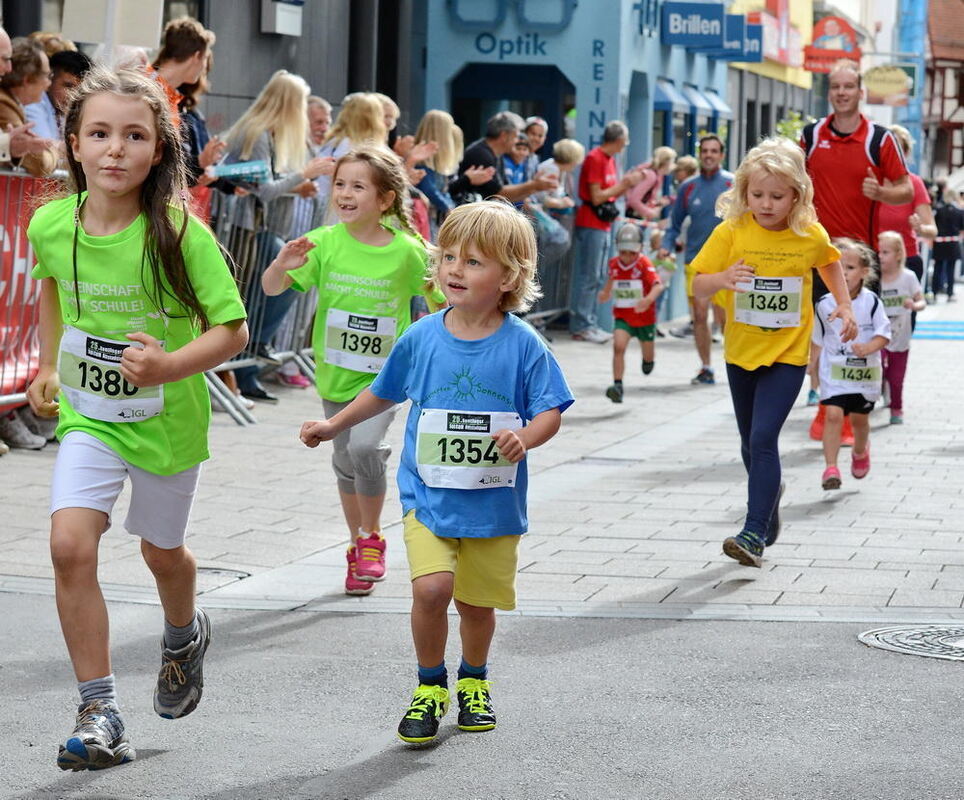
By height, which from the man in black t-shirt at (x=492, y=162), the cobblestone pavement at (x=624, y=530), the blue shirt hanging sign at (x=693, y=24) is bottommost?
the cobblestone pavement at (x=624, y=530)

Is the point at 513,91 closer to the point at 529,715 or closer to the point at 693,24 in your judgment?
the point at 693,24

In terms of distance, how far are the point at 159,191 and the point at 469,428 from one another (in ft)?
3.37

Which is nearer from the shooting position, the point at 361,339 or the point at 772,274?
the point at 361,339

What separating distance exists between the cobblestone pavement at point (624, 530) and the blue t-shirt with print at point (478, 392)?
5.47 ft

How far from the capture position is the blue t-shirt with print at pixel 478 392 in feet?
16.8

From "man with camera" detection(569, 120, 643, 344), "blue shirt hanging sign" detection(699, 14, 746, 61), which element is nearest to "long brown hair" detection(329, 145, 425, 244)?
"man with camera" detection(569, 120, 643, 344)

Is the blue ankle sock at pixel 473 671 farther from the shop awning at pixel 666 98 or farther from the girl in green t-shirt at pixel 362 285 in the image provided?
the shop awning at pixel 666 98

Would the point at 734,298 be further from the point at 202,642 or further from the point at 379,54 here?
the point at 379,54

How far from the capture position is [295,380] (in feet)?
45.4

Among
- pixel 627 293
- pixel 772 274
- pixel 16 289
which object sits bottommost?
pixel 627 293

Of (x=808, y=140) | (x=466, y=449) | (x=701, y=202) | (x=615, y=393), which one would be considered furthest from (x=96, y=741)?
(x=701, y=202)

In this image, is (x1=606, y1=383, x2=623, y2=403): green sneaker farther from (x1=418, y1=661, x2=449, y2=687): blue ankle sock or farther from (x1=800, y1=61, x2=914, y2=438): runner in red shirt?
(x1=418, y1=661, x2=449, y2=687): blue ankle sock

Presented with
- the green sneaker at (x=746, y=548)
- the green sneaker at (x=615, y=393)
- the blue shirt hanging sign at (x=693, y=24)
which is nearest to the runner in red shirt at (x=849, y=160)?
the green sneaker at (x=746, y=548)

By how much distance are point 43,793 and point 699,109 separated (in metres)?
21.6
